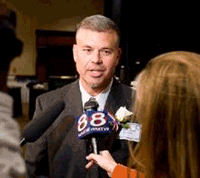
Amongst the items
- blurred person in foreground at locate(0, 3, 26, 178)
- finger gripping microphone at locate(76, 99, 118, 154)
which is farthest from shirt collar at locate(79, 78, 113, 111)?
blurred person in foreground at locate(0, 3, 26, 178)

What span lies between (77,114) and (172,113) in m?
0.52

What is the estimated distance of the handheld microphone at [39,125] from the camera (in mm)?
667

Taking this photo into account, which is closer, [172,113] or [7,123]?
[7,123]

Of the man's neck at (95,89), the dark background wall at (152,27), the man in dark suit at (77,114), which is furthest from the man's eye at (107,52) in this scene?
the dark background wall at (152,27)

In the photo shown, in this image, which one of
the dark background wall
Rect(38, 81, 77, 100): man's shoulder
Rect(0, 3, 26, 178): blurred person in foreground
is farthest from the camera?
the dark background wall

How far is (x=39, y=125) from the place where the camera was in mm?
708

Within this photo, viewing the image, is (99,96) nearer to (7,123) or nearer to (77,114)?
(77,114)

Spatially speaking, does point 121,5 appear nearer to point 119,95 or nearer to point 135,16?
point 135,16

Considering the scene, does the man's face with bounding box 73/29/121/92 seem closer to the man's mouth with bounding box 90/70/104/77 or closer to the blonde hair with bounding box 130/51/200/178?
the man's mouth with bounding box 90/70/104/77

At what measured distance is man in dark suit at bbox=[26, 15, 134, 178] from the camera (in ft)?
3.40

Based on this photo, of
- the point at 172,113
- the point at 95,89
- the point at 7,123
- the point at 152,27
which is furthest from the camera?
the point at 152,27

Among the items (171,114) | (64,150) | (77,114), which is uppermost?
(171,114)

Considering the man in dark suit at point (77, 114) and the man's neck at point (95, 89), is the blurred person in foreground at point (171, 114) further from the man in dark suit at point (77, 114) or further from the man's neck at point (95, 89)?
the man's neck at point (95, 89)

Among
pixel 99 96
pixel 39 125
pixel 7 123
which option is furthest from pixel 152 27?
pixel 7 123
